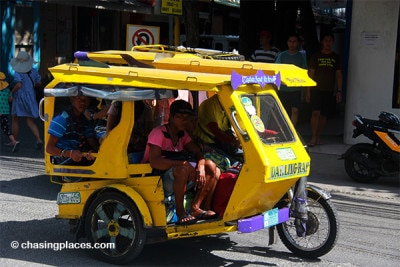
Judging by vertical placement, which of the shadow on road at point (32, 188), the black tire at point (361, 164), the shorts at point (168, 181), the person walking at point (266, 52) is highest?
the person walking at point (266, 52)

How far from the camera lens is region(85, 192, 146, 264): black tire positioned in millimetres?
5785

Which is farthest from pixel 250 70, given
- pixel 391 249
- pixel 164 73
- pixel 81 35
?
pixel 81 35

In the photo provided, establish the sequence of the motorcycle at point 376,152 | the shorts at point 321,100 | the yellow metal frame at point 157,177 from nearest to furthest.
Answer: the yellow metal frame at point 157,177
the motorcycle at point 376,152
the shorts at point 321,100

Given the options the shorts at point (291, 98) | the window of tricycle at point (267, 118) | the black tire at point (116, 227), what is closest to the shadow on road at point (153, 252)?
the black tire at point (116, 227)

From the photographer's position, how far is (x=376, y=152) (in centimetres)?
954

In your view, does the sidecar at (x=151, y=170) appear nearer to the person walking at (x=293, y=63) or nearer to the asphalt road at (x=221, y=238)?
the asphalt road at (x=221, y=238)

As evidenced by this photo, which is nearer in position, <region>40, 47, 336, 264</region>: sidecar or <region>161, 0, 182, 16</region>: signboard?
<region>40, 47, 336, 264</region>: sidecar

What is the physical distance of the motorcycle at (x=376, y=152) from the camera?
30.7 ft

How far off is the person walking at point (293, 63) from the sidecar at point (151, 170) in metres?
5.36

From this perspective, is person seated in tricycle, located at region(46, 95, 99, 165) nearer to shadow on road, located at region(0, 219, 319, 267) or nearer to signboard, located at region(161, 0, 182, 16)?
shadow on road, located at region(0, 219, 319, 267)

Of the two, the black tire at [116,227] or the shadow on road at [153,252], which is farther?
the shadow on road at [153,252]

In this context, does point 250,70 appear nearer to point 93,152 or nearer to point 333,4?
point 93,152

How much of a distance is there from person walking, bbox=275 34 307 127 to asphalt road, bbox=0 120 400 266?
2409 millimetres

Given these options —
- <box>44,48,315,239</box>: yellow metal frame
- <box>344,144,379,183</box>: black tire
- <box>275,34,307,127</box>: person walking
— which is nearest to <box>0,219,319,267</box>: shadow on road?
<box>44,48,315,239</box>: yellow metal frame
